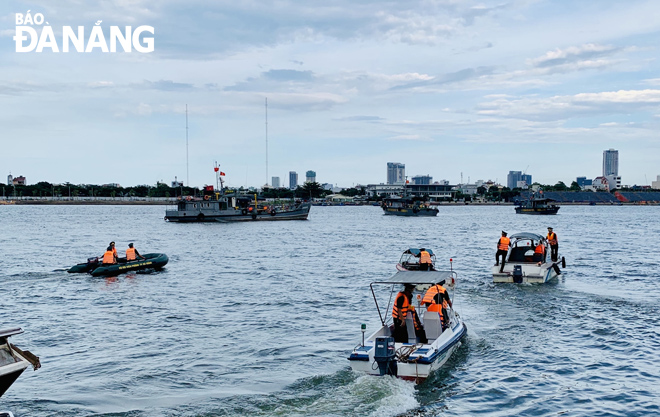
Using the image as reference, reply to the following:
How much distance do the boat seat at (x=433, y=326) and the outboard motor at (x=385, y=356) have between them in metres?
2.64

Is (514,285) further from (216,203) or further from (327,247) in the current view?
(216,203)

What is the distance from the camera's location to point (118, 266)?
3794 cm

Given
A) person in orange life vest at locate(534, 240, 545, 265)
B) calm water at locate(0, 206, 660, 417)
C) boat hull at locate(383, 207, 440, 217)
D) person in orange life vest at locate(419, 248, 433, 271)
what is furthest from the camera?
boat hull at locate(383, 207, 440, 217)

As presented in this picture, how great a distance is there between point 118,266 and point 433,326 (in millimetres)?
25676

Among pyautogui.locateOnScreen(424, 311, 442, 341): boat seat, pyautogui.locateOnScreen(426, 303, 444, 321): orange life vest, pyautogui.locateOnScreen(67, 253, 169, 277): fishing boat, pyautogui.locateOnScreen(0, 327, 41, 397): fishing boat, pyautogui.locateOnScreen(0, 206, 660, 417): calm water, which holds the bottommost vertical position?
pyautogui.locateOnScreen(0, 206, 660, 417): calm water

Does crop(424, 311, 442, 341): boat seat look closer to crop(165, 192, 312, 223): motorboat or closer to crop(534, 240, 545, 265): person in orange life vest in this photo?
crop(534, 240, 545, 265): person in orange life vest

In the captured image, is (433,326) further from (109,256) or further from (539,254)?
(109,256)

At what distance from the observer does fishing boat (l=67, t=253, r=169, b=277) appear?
3738 cm

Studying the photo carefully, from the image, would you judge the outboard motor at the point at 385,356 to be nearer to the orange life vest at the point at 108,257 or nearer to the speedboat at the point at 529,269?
the speedboat at the point at 529,269

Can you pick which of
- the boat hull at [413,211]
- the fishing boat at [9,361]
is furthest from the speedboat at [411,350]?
the boat hull at [413,211]

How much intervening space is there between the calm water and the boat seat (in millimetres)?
1087

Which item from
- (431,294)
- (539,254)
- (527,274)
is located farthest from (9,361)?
(539,254)

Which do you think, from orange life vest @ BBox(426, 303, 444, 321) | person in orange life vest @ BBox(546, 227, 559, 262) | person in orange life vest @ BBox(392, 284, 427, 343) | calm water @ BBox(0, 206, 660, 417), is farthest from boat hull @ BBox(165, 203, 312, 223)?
person in orange life vest @ BBox(392, 284, 427, 343)

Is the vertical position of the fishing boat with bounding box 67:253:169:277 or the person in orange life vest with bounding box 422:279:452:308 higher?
the person in orange life vest with bounding box 422:279:452:308
